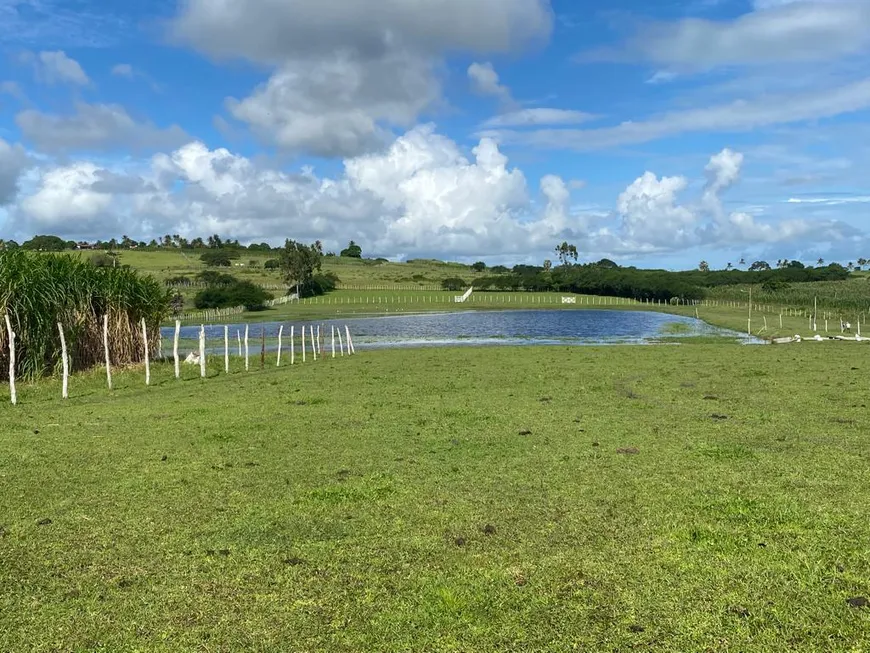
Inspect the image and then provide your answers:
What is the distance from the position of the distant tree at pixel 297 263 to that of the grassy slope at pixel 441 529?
110m

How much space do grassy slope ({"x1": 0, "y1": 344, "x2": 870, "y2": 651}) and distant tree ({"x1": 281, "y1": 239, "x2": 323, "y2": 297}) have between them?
110034 millimetres

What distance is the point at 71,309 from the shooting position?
92.0 ft

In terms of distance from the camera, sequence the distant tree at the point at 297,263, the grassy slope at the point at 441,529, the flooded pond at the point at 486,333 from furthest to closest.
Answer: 1. the distant tree at the point at 297,263
2. the flooded pond at the point at 486,333
3. the grassy slope at the point at 441,529

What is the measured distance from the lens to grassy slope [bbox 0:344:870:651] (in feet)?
19.5

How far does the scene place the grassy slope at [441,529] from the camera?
5941 millimetres

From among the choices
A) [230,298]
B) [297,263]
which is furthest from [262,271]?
[230,298]

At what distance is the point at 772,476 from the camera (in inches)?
398

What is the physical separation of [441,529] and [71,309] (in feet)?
81.5

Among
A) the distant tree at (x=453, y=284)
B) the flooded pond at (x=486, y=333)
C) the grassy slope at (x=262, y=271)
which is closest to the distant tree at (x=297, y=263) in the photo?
the grassy slope at (x=262, y=271)

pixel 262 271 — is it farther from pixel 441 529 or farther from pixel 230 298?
pixel 441 529

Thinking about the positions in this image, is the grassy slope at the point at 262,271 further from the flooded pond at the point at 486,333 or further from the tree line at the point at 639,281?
the flooded pond at the point at 486,333

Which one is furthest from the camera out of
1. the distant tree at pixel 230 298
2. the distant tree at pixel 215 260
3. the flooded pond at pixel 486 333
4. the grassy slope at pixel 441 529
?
the distant tree at pixel 215 260

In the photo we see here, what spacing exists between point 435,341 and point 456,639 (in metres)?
47.6

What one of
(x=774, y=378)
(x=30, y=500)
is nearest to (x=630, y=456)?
(x=30, y=500)
